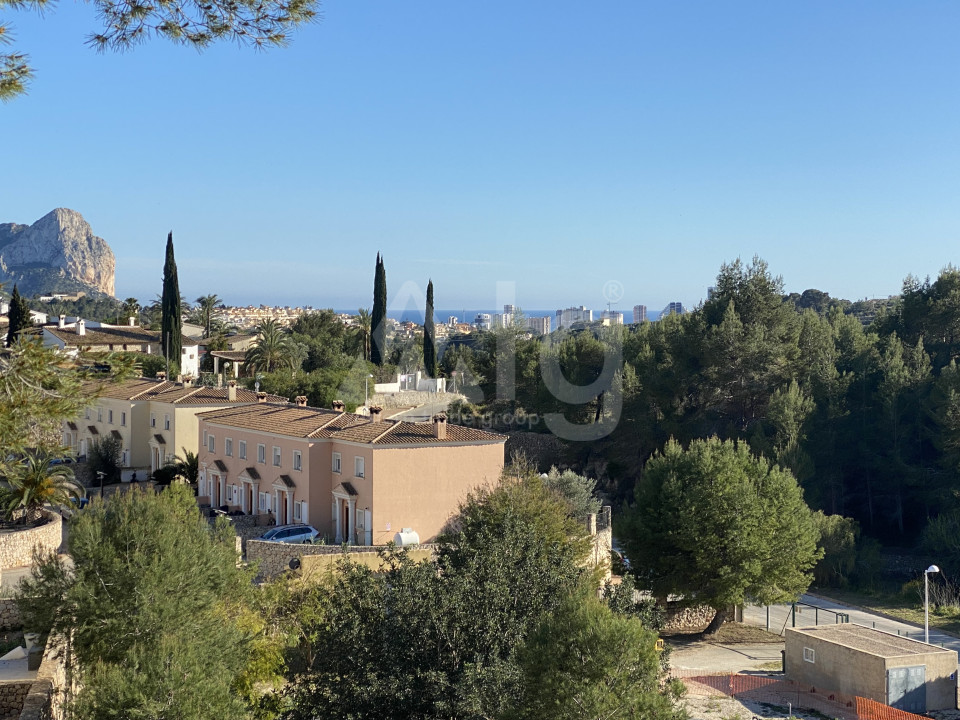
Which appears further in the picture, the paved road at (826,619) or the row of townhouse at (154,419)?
the row of townhouse at (154,419)

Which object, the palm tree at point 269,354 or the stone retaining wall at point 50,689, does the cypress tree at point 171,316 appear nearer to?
the palm tree at point 269,354

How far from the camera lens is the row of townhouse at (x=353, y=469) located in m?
30.2

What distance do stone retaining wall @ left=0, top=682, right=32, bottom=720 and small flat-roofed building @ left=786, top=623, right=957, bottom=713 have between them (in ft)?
56.7

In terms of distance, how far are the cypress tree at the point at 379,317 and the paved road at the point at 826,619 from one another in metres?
33.1

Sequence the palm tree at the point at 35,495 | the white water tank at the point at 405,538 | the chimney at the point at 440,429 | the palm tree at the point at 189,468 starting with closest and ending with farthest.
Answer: the palm tree at the point at 35,495 < the white water tank at the point at 405,538 < the chimney at the point at 440,429 < the palm tree at the point at 189,468

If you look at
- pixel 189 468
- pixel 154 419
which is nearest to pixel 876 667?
pixel 189 468

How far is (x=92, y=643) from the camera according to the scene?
46.1ft

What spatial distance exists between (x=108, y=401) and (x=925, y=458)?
36503 mm

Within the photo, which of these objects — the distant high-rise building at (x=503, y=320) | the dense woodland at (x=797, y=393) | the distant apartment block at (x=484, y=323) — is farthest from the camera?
the distant apartment block at (x=484, y=323)

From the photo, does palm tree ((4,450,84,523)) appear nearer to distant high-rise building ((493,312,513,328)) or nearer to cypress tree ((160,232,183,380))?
cypress tree ((160,232,183,380))

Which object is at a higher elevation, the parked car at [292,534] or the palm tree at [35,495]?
the palm tree at [35,495]

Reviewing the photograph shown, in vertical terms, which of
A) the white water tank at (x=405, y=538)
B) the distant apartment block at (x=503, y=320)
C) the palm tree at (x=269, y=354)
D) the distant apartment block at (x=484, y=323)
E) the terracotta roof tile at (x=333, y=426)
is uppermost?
the distant apartment block at (x=484, y=323)

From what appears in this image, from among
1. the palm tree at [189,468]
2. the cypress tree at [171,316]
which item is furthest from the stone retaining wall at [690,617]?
the cypress tree at [171,316]

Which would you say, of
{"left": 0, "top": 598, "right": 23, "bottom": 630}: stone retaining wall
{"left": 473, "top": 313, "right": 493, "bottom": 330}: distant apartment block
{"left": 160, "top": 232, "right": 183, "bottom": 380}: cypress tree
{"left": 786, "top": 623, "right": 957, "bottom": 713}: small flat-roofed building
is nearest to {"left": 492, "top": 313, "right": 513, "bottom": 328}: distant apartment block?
{"left": 473, "top": 313, "right": 493, "bottom": 330}: distant apartment block
